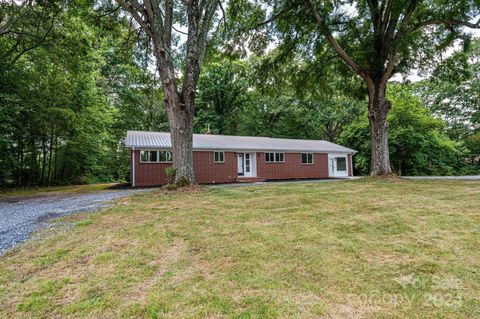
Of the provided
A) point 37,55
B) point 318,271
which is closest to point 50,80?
point 37,55

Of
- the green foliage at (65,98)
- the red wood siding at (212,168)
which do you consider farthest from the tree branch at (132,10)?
the red wood siding at (212,168)

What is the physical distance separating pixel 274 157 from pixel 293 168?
1.69 metres

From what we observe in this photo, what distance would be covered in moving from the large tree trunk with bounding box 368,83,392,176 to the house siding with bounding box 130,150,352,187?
20.6 feet

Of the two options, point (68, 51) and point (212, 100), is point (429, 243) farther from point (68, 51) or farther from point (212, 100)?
point (212, 100)

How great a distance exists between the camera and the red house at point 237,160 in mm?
12969

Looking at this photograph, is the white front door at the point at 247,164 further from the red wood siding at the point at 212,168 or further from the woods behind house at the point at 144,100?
the woods behind house at the point at 144,100

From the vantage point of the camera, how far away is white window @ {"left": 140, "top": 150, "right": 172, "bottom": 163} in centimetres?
1290

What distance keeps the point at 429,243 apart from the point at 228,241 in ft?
8.37

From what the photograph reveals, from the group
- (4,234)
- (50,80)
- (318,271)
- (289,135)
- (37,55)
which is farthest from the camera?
(289,135)

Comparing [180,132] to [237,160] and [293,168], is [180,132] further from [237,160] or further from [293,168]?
[293,168]

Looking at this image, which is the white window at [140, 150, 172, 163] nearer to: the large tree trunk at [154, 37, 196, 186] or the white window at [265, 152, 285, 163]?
the large tree trunk at [154, 37, 196, 186]

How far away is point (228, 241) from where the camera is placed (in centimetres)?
345

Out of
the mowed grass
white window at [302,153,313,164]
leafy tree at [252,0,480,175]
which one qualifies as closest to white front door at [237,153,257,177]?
white window at [302,153,313,164]

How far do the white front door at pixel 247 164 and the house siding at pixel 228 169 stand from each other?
256 millimetres
